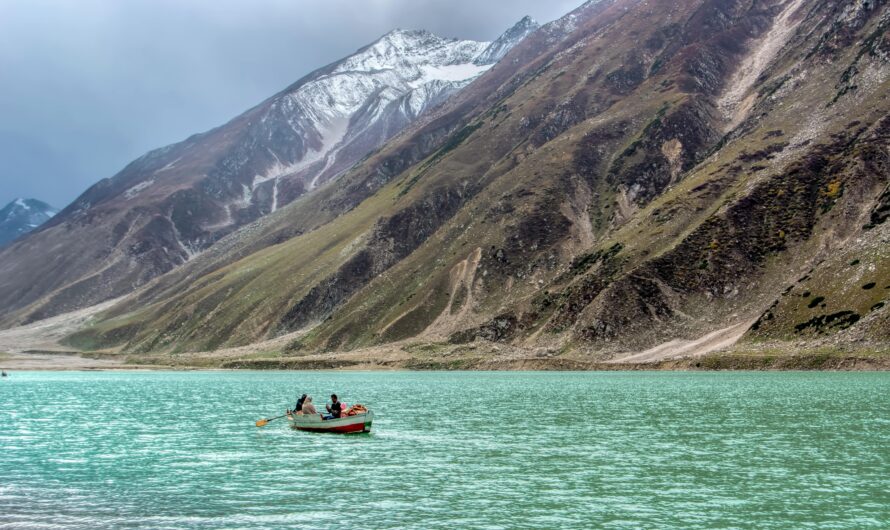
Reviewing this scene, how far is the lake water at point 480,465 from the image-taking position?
102 feet

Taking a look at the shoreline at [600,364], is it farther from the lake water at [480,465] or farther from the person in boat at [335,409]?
the person in boat at [335,409]

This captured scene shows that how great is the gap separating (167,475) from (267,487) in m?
7.47

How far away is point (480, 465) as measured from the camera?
43.3 metres

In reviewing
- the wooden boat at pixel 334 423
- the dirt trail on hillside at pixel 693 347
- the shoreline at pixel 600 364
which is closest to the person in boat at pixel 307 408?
the wooden boat at pixel 334 423

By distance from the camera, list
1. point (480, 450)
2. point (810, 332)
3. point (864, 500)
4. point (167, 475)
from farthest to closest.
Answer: point (810, 332)
point (480, 450)
point (167, 475)
point (864, 500)

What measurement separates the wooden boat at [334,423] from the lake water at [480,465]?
1163mm

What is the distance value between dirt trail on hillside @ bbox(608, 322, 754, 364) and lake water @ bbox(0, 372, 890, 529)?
186 ft

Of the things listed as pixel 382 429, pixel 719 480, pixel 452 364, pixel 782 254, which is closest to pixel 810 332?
pixel 782 254

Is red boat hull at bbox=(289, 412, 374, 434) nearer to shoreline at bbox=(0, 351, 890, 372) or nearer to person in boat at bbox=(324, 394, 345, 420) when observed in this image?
person in boat at bbox=(324, 394, 345, 420)

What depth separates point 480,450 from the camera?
4881 cm

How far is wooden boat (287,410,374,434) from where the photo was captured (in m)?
59.7

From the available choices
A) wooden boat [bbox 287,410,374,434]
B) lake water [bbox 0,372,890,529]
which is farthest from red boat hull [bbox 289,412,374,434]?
lake water [bbox 0,372,890,529]

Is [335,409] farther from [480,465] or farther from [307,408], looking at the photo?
[480,465]

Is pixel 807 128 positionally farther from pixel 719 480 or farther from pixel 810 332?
pixel 719 480
